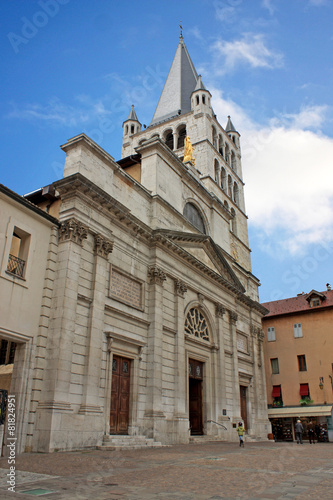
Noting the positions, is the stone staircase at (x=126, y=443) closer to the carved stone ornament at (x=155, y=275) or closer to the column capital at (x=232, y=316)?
the carved stone ornament at (x=155, y=275)

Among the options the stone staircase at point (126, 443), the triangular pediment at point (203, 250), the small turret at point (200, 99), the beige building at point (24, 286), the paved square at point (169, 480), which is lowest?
the paved square at point (169, 480)

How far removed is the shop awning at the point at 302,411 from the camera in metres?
34.8

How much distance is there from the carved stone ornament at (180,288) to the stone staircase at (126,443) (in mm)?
8123

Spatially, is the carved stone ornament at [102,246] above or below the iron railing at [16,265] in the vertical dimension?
above

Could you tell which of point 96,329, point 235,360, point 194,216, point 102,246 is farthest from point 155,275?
point 235,360

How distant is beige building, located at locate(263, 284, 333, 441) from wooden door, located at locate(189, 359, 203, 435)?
1501cm

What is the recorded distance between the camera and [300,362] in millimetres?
39312

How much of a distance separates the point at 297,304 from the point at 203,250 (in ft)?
63.5

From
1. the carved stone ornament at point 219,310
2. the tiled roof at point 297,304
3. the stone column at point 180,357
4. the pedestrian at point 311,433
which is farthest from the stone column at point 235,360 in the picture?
the tiled roof at point 297,304

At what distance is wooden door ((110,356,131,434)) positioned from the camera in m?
18.3

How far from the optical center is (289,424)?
3828 centimetres

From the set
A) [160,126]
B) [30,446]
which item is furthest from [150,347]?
[160,126]

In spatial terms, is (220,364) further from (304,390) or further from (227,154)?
(227,154)

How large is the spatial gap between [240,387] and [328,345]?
11.6 metres
